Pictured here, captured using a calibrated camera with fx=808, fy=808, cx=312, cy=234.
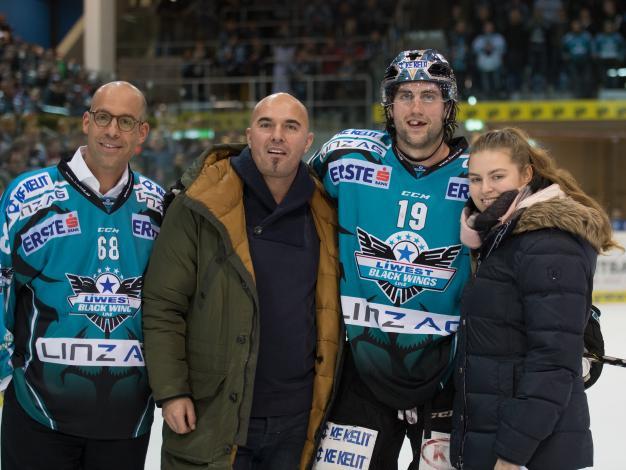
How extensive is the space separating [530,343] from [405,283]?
1.85 feet

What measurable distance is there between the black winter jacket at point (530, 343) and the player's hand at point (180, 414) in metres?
0.70

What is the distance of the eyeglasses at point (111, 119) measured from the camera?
223 cm

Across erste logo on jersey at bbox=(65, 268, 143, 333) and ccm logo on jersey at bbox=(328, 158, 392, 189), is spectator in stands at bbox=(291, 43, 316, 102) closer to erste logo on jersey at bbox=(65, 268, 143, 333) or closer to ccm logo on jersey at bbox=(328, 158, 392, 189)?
ccm logo on jersey at bbox=(328, 158, 392, 189)

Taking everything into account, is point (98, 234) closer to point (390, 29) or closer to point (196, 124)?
point (196, 124)

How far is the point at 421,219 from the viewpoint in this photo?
2342mm

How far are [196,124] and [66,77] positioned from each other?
1888mm

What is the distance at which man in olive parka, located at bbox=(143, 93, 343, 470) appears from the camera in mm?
2123

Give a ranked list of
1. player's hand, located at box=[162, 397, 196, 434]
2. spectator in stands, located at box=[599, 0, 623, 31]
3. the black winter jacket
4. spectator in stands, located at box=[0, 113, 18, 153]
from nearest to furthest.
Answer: the black winter jacket, player's hand, located at box=[162, 397, 196, 434], spectator in stands, located at box=[0, 113, 18, 153], spectator in stands, located at box=[599, 0, 623, 31]

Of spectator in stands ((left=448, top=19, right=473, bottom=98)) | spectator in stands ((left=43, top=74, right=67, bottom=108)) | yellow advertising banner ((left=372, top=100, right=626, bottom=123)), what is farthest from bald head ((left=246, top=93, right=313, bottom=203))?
spectator in stands ((left=448, top=19, right=473, bottom=98))

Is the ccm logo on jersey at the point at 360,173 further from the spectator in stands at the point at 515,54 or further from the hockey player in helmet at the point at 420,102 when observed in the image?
the spectator in stands at the point at 515,54

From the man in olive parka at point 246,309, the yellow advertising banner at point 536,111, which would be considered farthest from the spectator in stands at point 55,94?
the man in olive parka at point 246,309

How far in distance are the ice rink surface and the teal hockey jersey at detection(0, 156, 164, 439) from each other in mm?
1041

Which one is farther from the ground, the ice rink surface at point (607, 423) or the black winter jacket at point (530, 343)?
the black winter jacket at point (530, 343)

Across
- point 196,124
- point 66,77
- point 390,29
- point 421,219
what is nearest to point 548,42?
point 390,29
